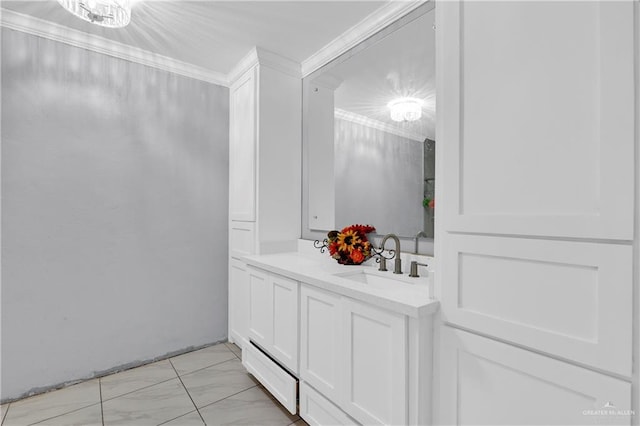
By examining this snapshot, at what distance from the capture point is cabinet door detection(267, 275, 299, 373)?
1.73 metres

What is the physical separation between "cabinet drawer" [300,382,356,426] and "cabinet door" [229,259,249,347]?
1.01 meters

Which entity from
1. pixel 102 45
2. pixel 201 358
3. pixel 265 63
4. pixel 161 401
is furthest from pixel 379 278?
pixel 102 45

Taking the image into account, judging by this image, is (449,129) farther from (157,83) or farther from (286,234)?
(157,83)

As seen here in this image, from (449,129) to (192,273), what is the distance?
7.82 feet

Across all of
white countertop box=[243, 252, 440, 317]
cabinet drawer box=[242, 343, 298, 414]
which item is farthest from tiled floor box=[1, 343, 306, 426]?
white countertop box=[243, 252, 440, 317]

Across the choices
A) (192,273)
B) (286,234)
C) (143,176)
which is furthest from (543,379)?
(143,176)

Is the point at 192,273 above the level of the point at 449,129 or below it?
below

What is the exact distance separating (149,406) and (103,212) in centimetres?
138

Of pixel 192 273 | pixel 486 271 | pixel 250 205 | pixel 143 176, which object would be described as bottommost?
pixel 192 273

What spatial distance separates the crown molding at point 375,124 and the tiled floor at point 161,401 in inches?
70.8

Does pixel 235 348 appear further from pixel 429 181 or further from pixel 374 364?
pixel 429 181

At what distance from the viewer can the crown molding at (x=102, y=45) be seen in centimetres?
201

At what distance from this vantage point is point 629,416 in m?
0.81

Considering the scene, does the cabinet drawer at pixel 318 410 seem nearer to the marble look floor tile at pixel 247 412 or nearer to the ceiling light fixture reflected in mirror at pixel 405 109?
the marble look floor tile at pixel 247 412
